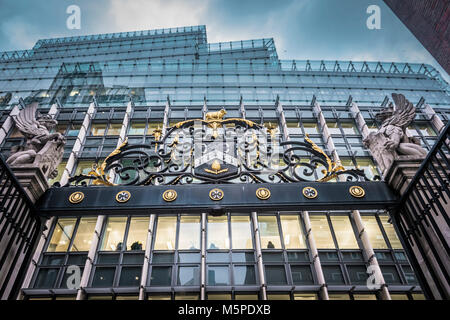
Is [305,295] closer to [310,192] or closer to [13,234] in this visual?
[310,192]

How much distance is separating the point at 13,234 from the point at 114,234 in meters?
13.1

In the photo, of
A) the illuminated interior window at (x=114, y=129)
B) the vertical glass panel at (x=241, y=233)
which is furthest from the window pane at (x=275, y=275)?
the illuminated interior window at (x=114, y=129)

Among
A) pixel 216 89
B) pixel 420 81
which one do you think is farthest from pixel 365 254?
pixel 420 81

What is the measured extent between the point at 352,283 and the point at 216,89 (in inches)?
986

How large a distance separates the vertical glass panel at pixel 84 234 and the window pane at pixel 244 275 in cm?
878

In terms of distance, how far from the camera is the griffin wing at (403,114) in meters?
5.89

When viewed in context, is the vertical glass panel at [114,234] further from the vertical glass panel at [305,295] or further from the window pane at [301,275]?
the vertical glass panel at [305,295]

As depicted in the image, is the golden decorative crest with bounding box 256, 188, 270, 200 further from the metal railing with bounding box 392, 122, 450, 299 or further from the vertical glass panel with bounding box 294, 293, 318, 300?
the vertical glass panel with bounding box 294, 293, 318, 300

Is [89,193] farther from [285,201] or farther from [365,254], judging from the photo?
[365,254]

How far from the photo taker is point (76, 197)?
5.42 m

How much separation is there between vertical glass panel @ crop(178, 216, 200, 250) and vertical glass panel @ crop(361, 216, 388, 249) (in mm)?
10375

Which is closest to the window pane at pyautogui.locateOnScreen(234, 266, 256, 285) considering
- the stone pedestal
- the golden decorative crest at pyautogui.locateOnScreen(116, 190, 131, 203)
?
the golden decorative crest at pyautogui.locateOnScreen(116, 190, 131, 203)

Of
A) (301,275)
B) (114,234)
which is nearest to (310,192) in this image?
(301,275)

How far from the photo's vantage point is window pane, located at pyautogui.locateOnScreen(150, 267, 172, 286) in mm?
14906
